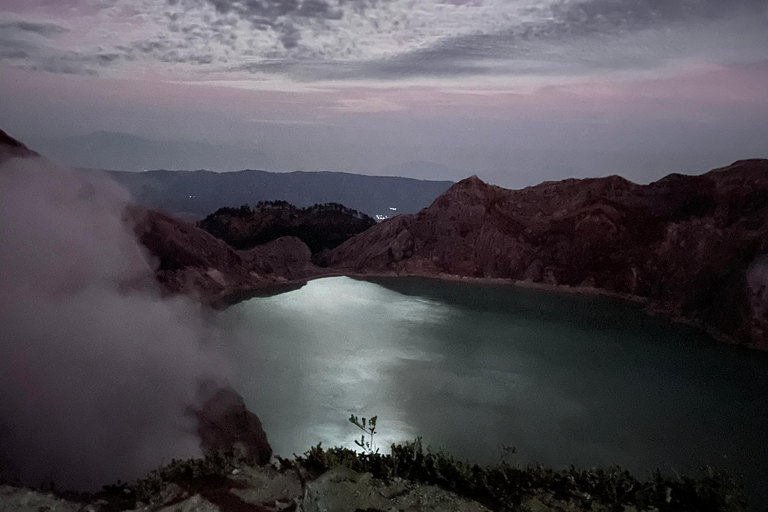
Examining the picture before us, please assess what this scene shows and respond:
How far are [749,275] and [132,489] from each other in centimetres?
1976

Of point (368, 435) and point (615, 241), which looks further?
point (615, 241)

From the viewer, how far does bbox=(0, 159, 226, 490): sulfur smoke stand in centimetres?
675

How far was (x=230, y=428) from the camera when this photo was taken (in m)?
8.42

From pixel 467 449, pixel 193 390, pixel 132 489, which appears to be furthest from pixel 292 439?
pixel 132 489

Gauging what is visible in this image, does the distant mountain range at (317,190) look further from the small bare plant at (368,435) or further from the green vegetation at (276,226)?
the small bare plant at (368,435)

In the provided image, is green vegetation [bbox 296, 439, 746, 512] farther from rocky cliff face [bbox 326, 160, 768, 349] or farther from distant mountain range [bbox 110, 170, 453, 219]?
distant mountain range [bbox 110, 170, 453, 219]

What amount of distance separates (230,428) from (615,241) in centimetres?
2225

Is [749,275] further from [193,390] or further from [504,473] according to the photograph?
[193,390]

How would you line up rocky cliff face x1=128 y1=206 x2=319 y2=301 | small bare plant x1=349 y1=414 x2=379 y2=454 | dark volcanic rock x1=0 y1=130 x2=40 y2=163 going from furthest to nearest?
rocky cliff face x1=128 y1=206 x2=319 y2=301 → dark volcanic rock x1=0 y1=130 x2=40 y2=163 → small bare plant x1=349 y1=414 x2=379 y2=454

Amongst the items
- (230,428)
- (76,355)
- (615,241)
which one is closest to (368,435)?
(230,428)

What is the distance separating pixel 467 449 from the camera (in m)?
9.05

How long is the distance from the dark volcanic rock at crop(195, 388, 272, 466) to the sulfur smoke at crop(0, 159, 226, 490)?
0.30 metres

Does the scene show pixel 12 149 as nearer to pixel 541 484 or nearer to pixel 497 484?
pixel 497 484

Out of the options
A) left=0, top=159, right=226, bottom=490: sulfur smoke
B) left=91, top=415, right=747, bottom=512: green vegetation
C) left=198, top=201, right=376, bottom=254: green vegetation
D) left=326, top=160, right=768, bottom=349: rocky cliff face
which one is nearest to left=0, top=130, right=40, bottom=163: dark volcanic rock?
left=0, top=159, right=226, bottom=490: sulfur smoke
